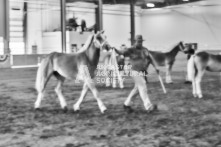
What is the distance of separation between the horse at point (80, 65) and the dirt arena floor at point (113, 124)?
0.46 m

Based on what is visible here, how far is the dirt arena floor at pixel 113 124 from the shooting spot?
4.49 m

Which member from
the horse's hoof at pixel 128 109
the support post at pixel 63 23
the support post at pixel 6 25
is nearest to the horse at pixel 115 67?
the horse's hoof at pixel 128 109

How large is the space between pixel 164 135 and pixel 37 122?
2231 millimetres

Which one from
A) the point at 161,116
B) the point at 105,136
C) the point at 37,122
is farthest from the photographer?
the point at 161,116

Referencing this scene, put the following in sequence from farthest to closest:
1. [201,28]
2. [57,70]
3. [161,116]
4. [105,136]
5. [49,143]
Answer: [201,28] → [57,70] → [161,116] → [105,136] → [49,143]

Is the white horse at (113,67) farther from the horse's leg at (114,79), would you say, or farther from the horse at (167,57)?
the horse at (167,57)

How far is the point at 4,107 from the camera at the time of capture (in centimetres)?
739

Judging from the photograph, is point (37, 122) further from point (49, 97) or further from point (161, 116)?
point (49, 97)

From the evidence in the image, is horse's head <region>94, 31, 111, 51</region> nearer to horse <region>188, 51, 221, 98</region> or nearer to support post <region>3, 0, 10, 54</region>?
horse <region>188, 51, 221, 98</region>

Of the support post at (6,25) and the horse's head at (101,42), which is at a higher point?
the support post at (6,25)

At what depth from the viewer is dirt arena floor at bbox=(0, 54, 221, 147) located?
449cm

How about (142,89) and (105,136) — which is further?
(142,89)

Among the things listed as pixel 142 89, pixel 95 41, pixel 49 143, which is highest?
pixel 95 41

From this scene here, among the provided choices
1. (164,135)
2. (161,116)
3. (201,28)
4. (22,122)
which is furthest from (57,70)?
(201,28)
